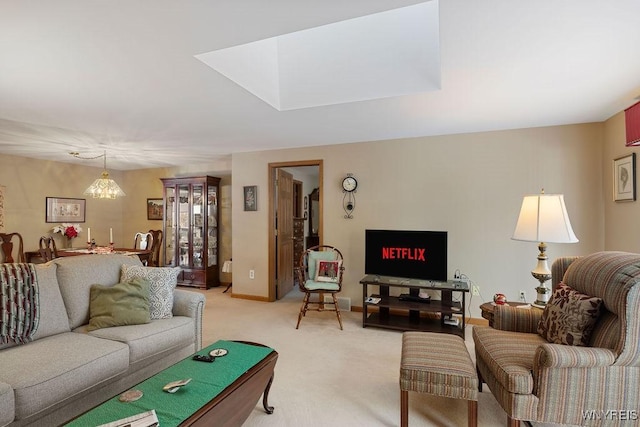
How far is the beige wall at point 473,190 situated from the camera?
3375 millimetres

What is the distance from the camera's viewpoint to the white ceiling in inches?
60.0

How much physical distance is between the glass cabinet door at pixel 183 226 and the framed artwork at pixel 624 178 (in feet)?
19.4

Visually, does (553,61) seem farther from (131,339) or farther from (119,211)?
(119,211)

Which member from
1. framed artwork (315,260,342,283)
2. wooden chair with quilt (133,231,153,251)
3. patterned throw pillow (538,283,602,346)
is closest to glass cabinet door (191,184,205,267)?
wooden chair with quilt (133,231,153,251)

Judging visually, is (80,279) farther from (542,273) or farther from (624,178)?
(624,178)

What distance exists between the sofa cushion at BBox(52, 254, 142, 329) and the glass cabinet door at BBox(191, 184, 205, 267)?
2998 mm

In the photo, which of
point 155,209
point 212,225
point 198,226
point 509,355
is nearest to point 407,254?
point 509,355

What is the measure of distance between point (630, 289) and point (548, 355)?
0.53 meters

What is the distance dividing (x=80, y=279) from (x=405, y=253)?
125 inches

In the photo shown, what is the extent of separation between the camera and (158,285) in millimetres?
2555

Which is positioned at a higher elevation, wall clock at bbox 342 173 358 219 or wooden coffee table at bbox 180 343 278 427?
wall clock at bbox 342 173 358 219

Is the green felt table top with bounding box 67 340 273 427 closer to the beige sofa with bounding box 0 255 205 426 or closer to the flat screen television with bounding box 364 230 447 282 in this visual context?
the beige sofa with bounding box 0 255 205 426

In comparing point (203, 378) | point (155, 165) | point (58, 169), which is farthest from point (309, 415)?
point (58, 169)

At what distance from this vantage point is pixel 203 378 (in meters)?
1.62
